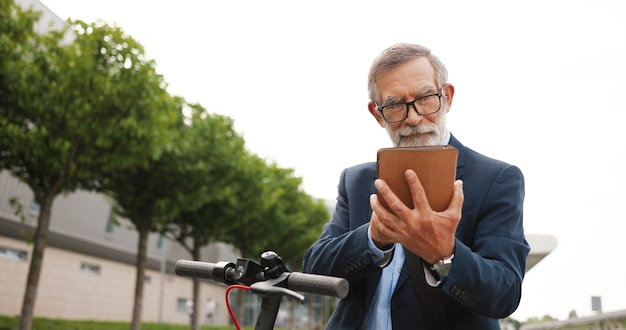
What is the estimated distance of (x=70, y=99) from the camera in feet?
37.6

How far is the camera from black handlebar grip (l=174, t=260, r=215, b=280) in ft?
6.72

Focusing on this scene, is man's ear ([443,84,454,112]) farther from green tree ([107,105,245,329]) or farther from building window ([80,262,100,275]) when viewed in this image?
building window ([80,262,100,275])

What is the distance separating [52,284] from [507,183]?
31677 mm

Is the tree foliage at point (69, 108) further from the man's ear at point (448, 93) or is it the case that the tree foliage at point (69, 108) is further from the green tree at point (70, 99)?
the man's ear at point (448, 93)

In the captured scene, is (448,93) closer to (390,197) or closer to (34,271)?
(390,197)

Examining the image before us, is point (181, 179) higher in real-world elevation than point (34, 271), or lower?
higher

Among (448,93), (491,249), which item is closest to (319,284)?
(491,249)

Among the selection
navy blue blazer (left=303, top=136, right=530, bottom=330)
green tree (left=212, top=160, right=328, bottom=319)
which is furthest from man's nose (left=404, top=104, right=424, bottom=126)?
green tree (left=212, top=160, right=328, bottom=319)

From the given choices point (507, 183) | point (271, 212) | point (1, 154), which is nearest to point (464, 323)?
point (507, 183)

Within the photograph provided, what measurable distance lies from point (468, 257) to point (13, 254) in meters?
29.3

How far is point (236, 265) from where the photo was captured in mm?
1871

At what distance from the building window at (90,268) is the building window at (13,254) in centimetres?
547

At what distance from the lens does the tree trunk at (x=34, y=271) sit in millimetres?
11711

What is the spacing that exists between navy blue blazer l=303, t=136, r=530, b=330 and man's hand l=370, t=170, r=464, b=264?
11 cm
